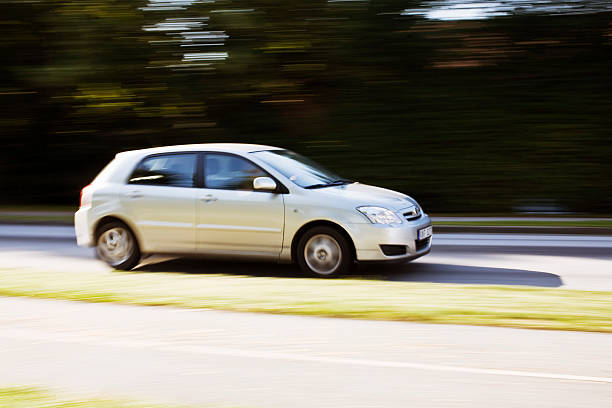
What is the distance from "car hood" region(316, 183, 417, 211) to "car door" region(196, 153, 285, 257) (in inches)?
24.7

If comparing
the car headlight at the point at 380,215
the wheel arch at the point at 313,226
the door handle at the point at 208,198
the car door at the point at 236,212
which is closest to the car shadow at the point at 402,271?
the wheel arch at the point at 313,226

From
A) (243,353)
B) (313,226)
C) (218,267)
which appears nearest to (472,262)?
(313,226)

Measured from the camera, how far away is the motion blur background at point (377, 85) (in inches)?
636

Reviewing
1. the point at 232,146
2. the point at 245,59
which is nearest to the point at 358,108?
the point at 245,59

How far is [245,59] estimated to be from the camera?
17.4m

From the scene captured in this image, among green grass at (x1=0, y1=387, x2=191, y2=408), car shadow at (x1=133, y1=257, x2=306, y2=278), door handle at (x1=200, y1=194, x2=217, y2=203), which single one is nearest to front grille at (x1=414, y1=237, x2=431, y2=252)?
car shadow at (x1=133, y1=257, x2=306, y2=278)

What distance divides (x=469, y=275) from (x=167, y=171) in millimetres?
4032

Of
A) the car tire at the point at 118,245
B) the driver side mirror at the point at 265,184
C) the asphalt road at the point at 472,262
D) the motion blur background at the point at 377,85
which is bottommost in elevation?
the asphalt road at the point at 472,262

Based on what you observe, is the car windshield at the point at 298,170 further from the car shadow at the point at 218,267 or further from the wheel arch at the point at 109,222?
the wheel arch at the point at 109,222

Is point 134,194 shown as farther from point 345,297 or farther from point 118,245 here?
point 345,297

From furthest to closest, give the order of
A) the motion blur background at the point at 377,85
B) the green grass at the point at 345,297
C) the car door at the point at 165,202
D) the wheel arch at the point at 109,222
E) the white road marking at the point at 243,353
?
the motion blur background at the point at 377,85 < the wheel arch at the point at 109,222 < the car door at the point at 165,202 < the green grass at the point at 345,297 < the white road marking at the point at 243,353

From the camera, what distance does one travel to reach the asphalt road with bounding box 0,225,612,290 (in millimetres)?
9094

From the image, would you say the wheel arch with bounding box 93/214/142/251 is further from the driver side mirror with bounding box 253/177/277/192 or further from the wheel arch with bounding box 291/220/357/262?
the wheel arch with bounding box 291/220/357/262

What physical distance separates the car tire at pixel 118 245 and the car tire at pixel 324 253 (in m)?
2.28
